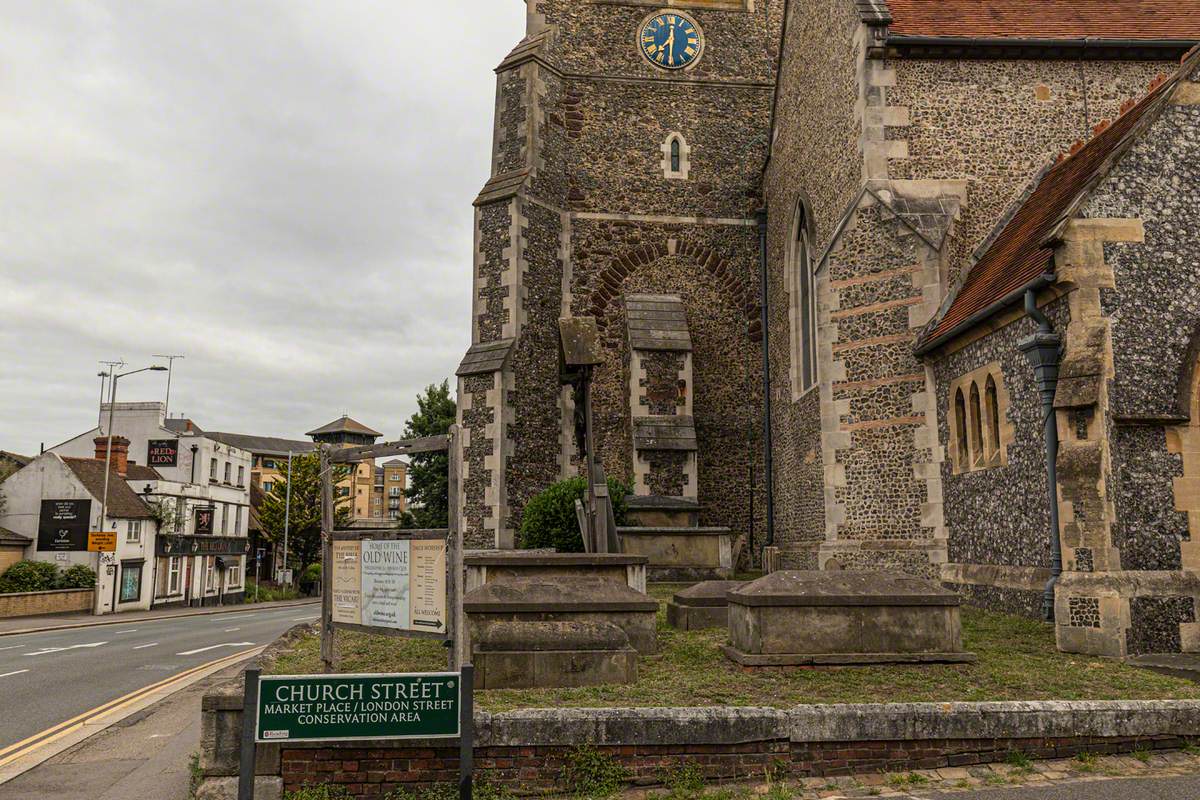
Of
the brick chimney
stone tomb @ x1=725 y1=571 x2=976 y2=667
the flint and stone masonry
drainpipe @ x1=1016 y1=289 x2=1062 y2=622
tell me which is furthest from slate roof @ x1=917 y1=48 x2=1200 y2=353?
the brick chimney

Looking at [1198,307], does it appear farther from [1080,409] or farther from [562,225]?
[562,225]

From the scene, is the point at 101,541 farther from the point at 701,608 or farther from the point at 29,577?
the point at 701,608

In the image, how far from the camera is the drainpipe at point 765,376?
67.4 feet

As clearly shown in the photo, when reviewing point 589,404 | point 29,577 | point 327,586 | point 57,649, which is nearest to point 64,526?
point 29,577

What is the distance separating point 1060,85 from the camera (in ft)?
48.2

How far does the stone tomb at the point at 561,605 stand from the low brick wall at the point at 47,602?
2786 centimetres

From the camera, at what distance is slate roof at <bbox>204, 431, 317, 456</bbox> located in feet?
299

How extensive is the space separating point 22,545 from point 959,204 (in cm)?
3516

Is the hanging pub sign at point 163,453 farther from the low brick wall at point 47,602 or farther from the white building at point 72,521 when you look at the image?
the low brick wall at point 47,602

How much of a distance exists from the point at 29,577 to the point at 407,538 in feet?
105

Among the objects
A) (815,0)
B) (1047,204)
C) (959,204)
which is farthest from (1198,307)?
(815,0)

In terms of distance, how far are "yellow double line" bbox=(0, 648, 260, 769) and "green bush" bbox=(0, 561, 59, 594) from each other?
74.1 feet

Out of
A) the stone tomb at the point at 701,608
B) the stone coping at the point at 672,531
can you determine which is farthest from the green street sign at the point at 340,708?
the stone coping at the point at 672,531

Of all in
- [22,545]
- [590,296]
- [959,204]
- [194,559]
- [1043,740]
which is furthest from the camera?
[194,559]
